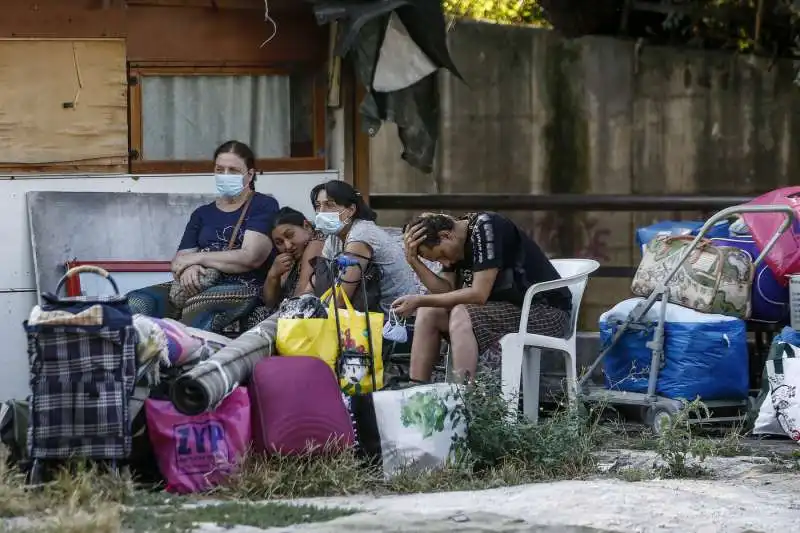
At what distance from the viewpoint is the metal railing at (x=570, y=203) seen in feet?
31.0

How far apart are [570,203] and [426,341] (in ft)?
9.74

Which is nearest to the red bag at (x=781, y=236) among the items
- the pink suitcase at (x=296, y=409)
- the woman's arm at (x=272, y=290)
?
the woman's arm at (x=272, y=290)

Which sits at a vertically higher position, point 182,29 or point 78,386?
point 182,29

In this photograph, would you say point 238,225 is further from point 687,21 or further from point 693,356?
point 687,21

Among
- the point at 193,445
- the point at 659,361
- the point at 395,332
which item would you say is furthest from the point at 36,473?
the point at 659,361

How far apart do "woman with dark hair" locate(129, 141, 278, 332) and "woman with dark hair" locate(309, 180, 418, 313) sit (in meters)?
0.45

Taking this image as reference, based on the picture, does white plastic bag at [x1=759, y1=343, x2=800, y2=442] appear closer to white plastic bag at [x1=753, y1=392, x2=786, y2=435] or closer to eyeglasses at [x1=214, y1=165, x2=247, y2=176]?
white plastic bag at [x1=753, y1=392, x2=786, y2=435]

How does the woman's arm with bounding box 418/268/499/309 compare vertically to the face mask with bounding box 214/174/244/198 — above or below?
below

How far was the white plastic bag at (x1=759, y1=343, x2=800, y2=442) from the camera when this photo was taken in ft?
22.3

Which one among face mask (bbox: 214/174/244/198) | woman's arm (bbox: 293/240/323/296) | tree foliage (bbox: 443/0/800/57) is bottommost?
woman's arm (bbox: 293/240/323/296)

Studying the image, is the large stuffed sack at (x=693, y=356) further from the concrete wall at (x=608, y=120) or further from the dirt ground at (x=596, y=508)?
the concrete wall at (x=608, y=120)

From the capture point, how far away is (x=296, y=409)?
19.5 ft

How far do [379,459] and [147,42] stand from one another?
345 centimetres

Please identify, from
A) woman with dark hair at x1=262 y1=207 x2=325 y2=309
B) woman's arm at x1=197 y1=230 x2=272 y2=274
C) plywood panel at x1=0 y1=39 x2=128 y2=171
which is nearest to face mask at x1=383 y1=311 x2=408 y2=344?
woman with dark hair at x1=262 y1=207 x2=325 y2=309
